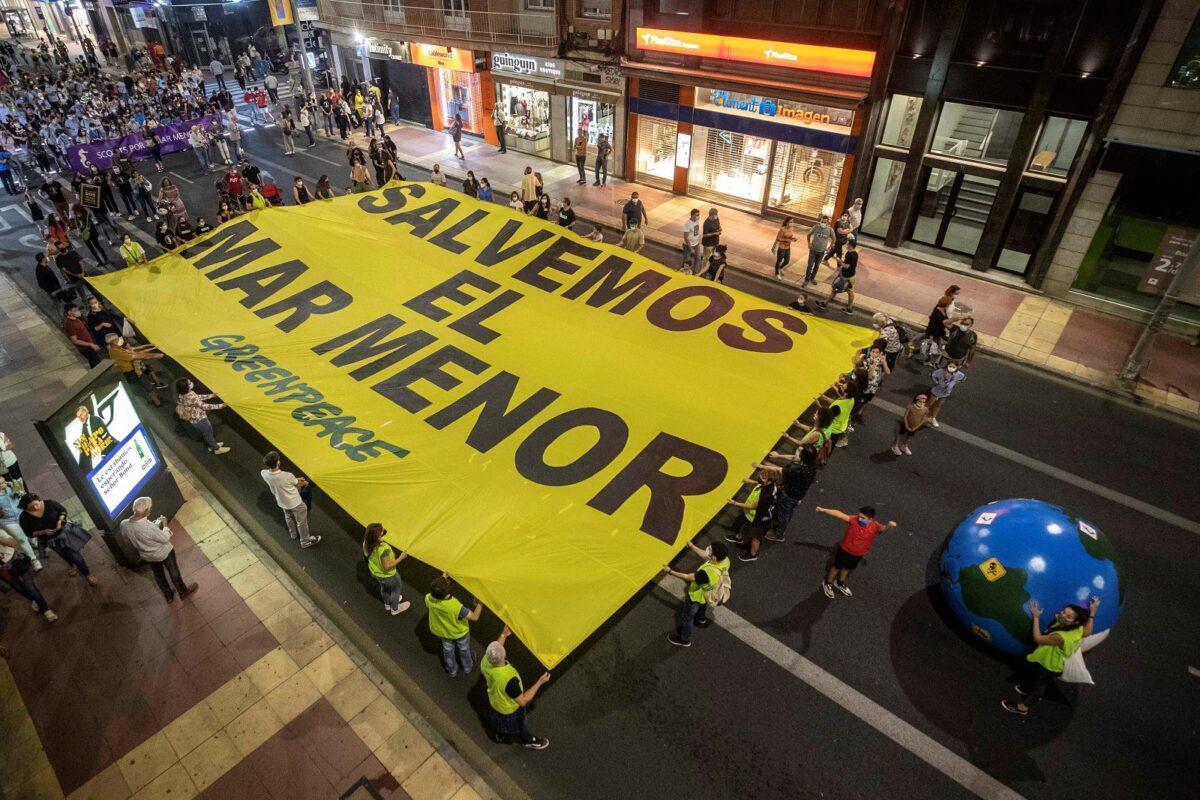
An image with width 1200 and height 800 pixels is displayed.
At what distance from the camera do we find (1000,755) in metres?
7.60

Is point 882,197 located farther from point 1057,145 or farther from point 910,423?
point 910,423

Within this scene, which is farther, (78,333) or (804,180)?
(804,180)

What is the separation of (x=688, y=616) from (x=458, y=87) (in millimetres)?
29685

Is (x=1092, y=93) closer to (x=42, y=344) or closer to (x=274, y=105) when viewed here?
(x=42, y=344)

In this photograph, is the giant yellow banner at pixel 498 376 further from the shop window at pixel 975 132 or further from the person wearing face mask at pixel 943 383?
the shop window at pixel 975 132

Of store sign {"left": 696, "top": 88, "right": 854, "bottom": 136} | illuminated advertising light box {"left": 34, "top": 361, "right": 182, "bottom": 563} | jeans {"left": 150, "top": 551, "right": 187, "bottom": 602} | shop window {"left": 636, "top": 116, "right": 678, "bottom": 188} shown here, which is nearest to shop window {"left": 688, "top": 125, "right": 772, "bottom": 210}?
store sign {"left": 696, "top": 88, "right": 854, "bottom": 136}

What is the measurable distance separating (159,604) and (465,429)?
199 inches

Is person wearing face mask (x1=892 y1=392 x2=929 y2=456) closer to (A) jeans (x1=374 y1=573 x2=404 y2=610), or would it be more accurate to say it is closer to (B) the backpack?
(B) the backpack

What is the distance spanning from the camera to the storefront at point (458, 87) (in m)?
28.9

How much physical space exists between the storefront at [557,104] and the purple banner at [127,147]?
12783 millimetres

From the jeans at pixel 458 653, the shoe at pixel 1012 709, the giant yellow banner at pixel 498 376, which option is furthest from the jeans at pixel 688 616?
the shoe at pixel 1012 709

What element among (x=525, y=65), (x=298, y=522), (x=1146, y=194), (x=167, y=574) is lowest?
(x=167, y=574)

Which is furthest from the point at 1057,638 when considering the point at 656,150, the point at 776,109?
the point at 656,150

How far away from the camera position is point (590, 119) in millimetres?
26844
